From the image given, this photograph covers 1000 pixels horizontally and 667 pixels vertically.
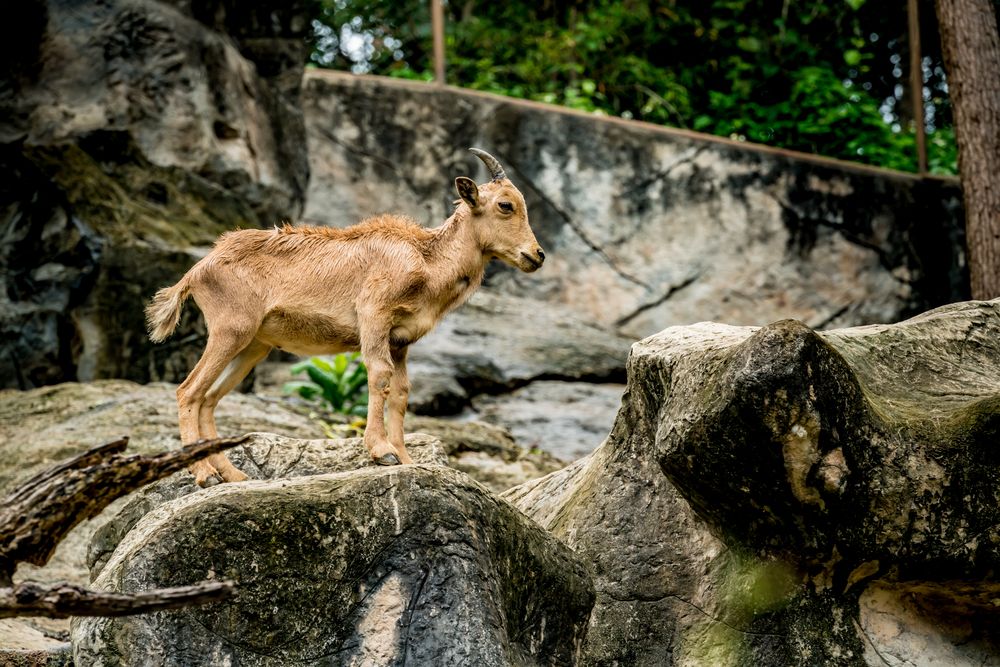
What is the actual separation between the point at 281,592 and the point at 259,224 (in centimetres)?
737

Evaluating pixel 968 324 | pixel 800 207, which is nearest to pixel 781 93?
pixel 800 207

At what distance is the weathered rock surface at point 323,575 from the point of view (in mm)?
4746

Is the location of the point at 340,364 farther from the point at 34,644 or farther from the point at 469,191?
the point at 34,644

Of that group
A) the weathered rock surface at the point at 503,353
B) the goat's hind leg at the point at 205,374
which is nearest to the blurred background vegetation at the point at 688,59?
the weathered rock surface at the point at 503,353

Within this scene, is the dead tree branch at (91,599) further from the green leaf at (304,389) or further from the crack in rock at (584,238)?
the crack in rock at (584,238)

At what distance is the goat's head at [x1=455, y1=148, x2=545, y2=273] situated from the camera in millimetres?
6750

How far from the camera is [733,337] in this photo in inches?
228

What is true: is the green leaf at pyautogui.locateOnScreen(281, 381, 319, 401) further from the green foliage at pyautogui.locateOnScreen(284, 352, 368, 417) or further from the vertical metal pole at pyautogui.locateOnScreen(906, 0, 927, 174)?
the vertical metal pole at pyautogui.locateOnScreen(906, 0, 927, 174)

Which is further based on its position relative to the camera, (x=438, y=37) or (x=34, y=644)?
(x=438, y=37)

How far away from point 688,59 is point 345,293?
1197cm

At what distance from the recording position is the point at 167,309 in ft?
21.7

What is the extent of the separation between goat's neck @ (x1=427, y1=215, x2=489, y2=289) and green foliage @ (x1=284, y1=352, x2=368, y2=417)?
487 centimetres

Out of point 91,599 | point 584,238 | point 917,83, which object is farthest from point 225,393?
point 917,83

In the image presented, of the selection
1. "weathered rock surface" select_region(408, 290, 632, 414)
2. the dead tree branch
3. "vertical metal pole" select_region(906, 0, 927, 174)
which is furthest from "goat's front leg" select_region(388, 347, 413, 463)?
"vertical metal pole" select_region(906, 0, 927, 174)
